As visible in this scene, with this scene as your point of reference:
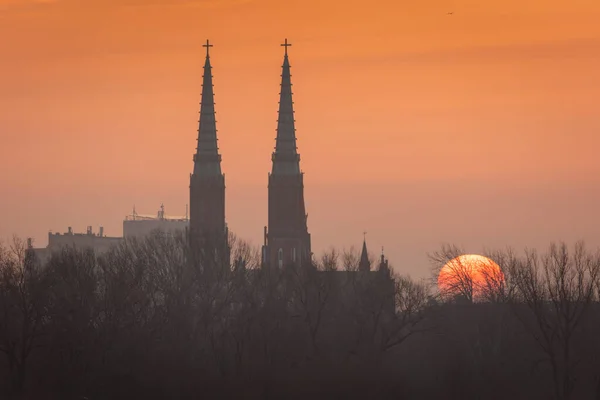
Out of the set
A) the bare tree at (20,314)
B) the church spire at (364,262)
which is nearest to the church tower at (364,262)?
the church spire at (364,262)

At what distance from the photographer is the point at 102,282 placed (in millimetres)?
128875

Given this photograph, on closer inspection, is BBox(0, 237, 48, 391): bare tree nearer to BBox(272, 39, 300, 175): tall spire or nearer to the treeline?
the treeline

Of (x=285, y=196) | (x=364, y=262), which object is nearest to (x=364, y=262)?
(x=364, y=262)

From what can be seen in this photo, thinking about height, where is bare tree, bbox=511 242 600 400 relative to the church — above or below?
below

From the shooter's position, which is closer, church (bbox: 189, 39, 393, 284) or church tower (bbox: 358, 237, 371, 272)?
church tower (bbox: 358, 237, 371, 272)

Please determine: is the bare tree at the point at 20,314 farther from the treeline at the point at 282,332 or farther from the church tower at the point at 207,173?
the church tower at the point at 207,173

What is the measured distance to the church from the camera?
18500 centimetres

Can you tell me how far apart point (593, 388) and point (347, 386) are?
36.7 feet

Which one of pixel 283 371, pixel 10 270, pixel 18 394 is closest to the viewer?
pixel 18 394

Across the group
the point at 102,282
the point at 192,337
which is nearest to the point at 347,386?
the point at 192,337

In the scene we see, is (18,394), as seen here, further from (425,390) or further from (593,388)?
(593,388)

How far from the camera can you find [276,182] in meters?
186

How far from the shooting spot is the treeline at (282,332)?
336 ft

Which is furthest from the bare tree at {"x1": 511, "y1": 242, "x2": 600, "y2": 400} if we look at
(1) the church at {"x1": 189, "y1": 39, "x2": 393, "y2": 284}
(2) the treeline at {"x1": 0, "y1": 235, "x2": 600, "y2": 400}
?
(1) the church at {"x1": 189, "y1": 39, "x2": 393, "y2": 284}
